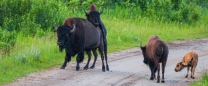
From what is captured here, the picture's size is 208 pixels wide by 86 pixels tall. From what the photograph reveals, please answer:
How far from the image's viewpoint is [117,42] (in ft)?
69.9

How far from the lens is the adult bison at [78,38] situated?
14527mm

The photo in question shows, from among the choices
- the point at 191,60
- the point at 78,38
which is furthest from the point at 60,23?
the point at 191,60

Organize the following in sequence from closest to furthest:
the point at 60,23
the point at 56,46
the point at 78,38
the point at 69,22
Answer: the point at 69,22
the point at 78,38
the point at 56,46
the point at 60,23

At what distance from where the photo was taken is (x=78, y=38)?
15.1 m

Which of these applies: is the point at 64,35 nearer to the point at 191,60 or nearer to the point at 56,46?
the point at 191,60

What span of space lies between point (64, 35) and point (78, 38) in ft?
2.39

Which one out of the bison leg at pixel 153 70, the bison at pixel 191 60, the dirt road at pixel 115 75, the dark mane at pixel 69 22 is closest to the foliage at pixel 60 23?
the dirt road at pixel 115 75

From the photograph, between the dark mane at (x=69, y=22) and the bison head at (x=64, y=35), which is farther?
the dark mane at (x=69, y=22)

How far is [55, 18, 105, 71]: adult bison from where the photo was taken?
14527mm

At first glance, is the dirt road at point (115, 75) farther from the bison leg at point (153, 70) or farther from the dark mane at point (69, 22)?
the dark mane at point (69, 22)

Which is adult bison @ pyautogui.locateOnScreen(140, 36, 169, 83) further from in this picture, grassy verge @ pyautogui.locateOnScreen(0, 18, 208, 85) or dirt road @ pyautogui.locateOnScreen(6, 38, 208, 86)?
grassy verge @ pyautogui.locateOnScreen(0, 18, 208, 85)

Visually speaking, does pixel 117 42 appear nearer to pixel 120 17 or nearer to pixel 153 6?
pixel 120 17

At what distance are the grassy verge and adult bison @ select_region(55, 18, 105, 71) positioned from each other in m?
0.89

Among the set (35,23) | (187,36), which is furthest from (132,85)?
(187,36)
